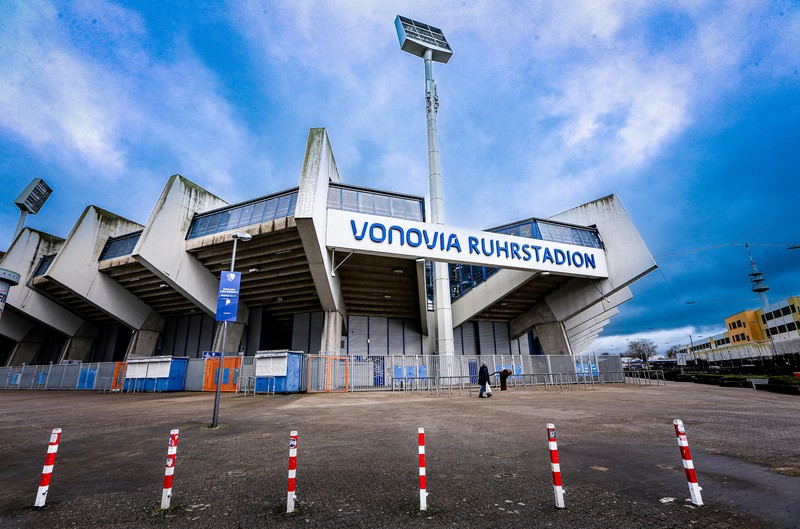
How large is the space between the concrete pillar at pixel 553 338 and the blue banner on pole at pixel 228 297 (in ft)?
96.2

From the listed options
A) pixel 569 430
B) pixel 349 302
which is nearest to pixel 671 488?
pixel 569 430

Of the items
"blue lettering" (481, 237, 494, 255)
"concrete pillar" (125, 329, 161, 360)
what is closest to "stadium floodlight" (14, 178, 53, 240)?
"concrete pillar" (125, 329, 161, 360)

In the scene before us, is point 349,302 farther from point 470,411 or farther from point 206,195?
point 470,411

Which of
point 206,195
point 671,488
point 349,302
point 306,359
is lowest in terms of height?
point 671,488

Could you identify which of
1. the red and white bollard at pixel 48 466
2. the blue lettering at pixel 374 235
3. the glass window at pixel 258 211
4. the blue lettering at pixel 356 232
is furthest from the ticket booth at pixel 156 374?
the red and white bollard at pixel 48 466

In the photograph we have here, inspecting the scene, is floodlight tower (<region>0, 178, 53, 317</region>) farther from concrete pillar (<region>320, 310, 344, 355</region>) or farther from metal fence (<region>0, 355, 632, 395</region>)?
concrete pillar (<region>320, 310, 344, 355</region>)

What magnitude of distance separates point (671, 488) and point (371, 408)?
395 inches

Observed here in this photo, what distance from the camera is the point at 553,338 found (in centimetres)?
3319

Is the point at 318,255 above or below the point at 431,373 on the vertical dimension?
above

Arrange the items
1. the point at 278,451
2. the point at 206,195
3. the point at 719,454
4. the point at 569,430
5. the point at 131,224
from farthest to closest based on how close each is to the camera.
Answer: the point at 131,224
the point at 206,195
the point at 569,430
the point at 278,451
the point at 719,454

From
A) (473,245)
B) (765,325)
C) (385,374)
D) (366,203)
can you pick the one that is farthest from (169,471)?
(765,325)

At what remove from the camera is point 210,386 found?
23406mm

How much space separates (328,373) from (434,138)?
19891 millimetres

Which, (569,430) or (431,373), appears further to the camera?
(431,373)
